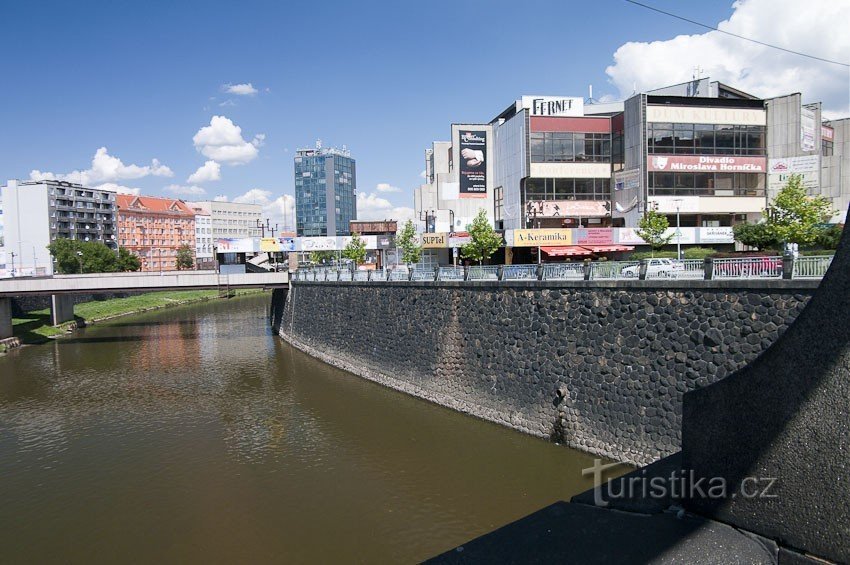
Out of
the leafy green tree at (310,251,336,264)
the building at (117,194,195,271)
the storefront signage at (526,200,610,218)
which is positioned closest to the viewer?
the storefront signage at (526,200,610,218)

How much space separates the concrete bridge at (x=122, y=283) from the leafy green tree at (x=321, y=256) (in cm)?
2026

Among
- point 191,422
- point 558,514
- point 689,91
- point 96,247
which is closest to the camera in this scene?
point 558,514

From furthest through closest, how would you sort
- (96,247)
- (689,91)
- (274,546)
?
(96,247), (689,91), (274,546)

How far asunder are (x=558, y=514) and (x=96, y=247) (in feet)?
309

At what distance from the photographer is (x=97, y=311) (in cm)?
5703

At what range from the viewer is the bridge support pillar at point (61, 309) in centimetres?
4716

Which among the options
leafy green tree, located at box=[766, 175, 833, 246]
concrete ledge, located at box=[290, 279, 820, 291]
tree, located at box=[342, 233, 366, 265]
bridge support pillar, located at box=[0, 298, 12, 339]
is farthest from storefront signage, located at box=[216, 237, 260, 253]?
leafy green tree, located at box=[766, 175, 833, 246]

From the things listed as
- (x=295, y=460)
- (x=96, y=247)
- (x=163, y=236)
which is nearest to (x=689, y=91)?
(x=295, y=460)

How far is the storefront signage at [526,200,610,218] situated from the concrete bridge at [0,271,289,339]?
18.8 meters

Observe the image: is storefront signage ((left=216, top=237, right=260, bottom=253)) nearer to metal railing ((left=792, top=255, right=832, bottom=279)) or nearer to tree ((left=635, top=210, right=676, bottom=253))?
tree ((left=635, top=210, right=676, bottom=253))

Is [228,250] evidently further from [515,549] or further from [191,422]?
[515,549]

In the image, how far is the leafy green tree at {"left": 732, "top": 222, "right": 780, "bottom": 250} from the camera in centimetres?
2763

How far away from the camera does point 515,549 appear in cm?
532

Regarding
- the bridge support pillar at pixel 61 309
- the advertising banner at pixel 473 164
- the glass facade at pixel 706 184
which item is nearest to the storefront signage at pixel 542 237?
the glass facade at pixel 706 184
